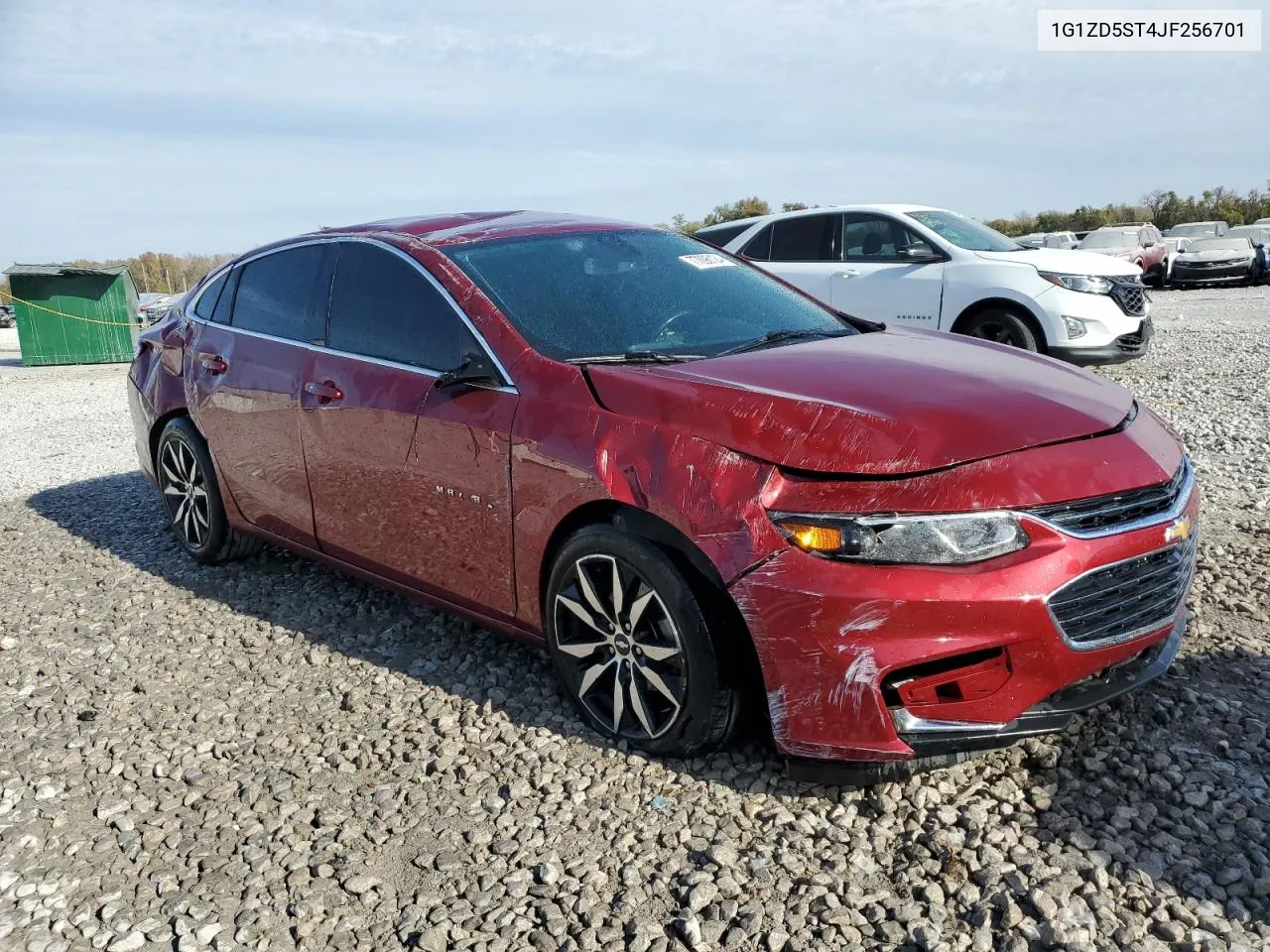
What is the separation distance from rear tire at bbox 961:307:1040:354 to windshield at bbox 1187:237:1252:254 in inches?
846

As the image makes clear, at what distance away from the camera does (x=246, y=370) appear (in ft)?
15.6

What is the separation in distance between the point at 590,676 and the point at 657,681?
1.00 feet

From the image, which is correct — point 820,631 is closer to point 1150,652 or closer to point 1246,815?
point 1150,652

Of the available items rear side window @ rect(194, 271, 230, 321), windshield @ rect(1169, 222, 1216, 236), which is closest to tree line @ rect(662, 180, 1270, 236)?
windshield @ rect(1169, 222, 1216, 236)

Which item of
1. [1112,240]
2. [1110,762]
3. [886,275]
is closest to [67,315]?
[886,275]

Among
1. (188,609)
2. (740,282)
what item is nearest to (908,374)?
(740,282)

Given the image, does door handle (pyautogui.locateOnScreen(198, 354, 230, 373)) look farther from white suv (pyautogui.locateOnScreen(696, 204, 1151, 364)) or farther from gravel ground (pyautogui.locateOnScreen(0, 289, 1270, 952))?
white suv (pyautogui.locateOnScreen(696, 204, 1151, 364))

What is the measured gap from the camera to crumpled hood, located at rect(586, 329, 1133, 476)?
111 inches

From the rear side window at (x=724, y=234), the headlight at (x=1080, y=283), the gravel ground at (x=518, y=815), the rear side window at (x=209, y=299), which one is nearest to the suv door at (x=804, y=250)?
the rear side window at (x=724, y=234)

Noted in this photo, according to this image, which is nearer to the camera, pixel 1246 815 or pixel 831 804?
pixel 1246 815

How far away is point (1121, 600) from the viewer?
286cm

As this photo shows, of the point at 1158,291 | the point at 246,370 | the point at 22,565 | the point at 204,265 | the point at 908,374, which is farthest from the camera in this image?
the point at 204,265

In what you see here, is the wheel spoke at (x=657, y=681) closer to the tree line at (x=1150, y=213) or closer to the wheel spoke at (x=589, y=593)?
the wheel spoke at (x=589, y=593)

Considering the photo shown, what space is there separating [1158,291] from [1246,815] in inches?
1083
